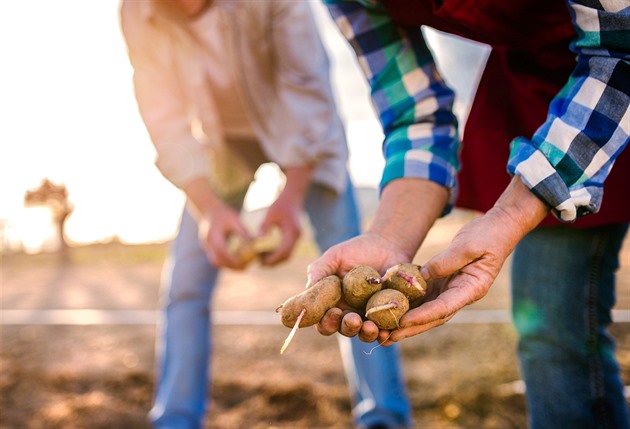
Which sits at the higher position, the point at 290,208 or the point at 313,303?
the point at 313,303

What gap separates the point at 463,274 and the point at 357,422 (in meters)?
1.24

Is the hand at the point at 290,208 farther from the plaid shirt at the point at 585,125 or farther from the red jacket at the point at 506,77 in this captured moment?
the plaid shirt at the point at 585,125

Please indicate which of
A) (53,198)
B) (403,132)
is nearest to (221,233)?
(403,132)

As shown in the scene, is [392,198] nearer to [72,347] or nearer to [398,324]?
[398,324]

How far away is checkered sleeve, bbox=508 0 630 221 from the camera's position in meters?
0.97

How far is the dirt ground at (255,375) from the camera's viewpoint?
2.33 metres

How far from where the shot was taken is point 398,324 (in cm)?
99

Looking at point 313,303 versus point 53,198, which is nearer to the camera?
point 313,303

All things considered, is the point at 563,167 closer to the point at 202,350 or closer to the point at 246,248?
the point at 246,248

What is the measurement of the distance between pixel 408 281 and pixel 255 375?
1.96 m

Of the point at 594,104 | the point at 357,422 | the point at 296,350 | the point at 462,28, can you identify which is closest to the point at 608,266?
the point at 594,104

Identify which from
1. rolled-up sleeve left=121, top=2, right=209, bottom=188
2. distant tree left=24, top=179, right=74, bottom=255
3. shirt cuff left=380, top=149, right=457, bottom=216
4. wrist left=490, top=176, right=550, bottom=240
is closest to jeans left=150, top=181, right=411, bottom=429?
rolled-up sleeve left=121, top=2, right=209, bottom=188

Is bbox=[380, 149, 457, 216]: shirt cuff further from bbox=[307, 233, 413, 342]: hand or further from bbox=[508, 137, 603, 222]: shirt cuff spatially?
bbox=[508, 137, 603, 222]: shirt cuff

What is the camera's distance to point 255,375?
2.85m
